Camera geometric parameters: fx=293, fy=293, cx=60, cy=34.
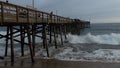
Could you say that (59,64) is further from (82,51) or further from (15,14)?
(82,51)

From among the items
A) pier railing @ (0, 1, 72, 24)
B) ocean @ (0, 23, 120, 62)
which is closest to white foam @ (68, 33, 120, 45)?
ocean @ (0, 23, 120, 62)

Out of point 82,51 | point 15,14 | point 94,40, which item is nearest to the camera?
point 15,14

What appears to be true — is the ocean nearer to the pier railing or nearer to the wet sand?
the wet sand

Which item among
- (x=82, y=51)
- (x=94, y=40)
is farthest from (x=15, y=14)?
(x=94, y=40)

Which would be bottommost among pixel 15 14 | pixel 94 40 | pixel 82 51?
pixel 82 51

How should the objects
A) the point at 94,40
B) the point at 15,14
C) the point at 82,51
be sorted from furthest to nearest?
the point at 94,40 → the point at 82,51 → the point at 15,14

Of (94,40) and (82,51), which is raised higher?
(94,40)

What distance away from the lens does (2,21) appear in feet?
44.3

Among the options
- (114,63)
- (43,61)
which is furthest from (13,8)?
(114,63)

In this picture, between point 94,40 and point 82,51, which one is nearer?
point 82,51

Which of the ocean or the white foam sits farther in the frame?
the white foam

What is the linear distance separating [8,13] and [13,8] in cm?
144

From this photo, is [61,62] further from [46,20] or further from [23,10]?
[46,20]

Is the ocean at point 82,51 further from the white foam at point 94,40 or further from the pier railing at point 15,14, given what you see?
Result: the pier railing at point 15,14
